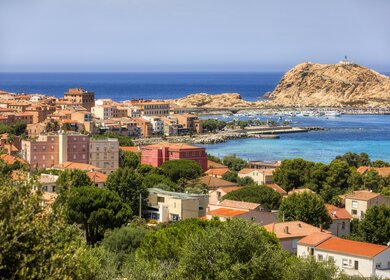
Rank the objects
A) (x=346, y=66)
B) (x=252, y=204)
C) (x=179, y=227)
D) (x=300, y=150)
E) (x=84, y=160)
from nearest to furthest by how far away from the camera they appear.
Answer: (x=179, y=227)
(x=252, y=204)
(x=84, y=160)
(x=300, y=150)
(x=346, y=66)

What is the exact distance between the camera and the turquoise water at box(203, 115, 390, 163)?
1671 inches

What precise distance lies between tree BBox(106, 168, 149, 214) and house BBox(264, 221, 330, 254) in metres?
4.89

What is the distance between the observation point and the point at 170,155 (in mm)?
30312

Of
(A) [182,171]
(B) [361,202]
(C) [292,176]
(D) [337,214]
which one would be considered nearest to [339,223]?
(D) [337,214]

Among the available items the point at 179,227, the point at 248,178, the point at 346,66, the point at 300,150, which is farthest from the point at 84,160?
the point at 346,66

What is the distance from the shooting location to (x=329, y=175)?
24750 millimetres

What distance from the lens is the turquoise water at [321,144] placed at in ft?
139

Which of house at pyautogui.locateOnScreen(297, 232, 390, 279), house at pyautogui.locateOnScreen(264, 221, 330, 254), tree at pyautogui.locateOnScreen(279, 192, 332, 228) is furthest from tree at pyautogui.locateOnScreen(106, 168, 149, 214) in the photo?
house at pyautogui.locateOnScreen(297, 232, 390, 279)

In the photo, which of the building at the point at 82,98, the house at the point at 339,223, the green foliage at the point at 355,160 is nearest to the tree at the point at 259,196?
the house at the point at 339,223

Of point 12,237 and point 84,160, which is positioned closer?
point 12,237

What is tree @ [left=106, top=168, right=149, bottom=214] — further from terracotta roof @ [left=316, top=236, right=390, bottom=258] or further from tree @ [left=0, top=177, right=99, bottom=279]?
tree @ [left=0, top=177, right=99, bottom=279]

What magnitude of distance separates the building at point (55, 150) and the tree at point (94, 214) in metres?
11.5

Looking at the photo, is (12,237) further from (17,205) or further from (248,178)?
(248,178)

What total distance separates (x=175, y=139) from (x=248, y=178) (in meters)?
24.2
